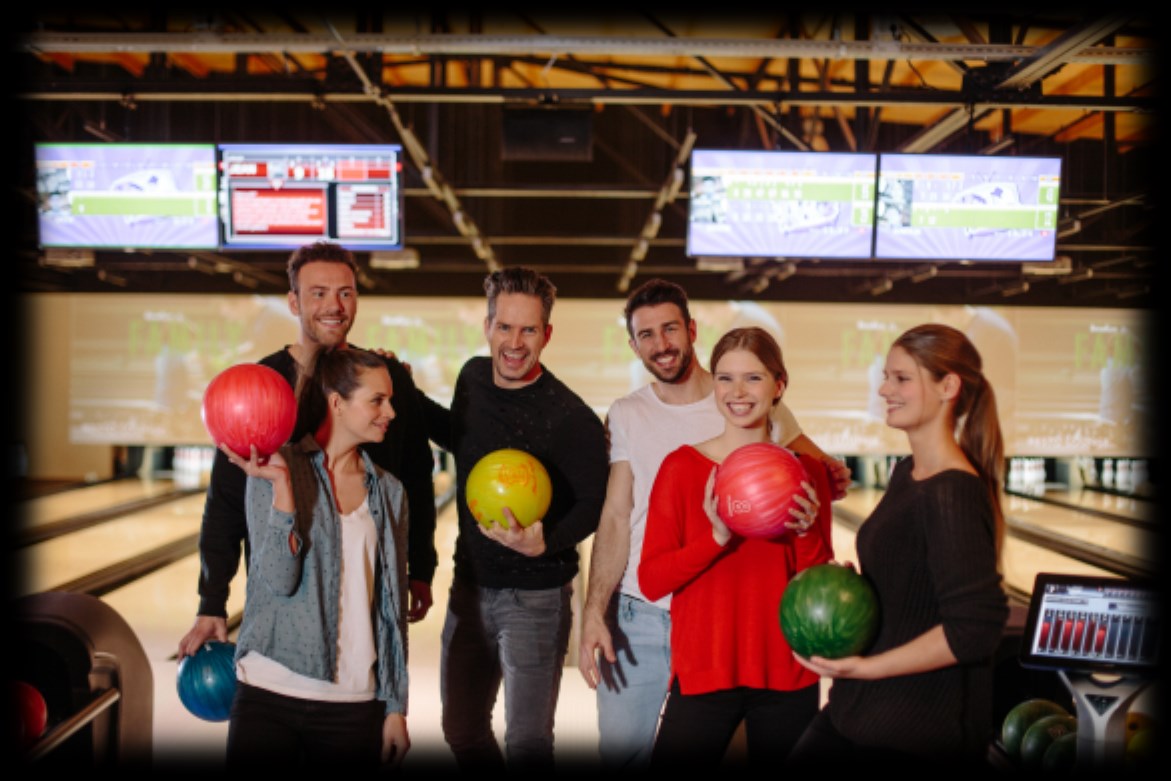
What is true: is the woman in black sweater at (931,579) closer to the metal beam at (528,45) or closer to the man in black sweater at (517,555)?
the man in black sweater at (517,555)

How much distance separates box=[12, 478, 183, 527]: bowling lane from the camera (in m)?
7.41

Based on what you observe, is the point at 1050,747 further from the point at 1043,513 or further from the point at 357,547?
the point at 1043,513

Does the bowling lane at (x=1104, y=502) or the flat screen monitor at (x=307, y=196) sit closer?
the flat screen monitor at (x=307, y=196)

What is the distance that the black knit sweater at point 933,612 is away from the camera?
56.6 inches

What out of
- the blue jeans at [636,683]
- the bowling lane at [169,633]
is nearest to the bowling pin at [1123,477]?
the bowling lane at [169,633]

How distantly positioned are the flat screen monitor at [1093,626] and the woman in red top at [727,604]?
0.58 metres

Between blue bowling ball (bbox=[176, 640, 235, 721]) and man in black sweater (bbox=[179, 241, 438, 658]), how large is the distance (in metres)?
0.02

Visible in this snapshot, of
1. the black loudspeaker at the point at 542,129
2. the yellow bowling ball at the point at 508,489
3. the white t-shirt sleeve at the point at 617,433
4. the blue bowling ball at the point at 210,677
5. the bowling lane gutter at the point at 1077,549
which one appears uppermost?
the black loudspeaker at the point at 542,129

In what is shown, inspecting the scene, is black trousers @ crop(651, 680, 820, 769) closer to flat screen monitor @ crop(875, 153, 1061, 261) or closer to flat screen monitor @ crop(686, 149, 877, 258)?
flat screen monitor @ crop(686, 149, 877, 258)

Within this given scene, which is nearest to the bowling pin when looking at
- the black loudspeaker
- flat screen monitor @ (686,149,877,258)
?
flat screen monitor @ (686,149,877,258)

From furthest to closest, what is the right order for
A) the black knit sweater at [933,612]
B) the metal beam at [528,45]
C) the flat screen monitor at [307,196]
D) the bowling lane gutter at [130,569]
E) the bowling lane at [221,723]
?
the bowling lane gutter at [130,569]
the flat screen monitor at [307,196]
the metal beam at [528,45]
the bowling lane at [221,723]
the black knit sweater at [933,612]

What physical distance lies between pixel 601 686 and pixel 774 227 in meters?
2.35

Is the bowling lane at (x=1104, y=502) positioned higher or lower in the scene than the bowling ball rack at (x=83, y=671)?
lower

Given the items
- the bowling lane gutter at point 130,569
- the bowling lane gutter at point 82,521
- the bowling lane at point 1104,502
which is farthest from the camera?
the bowling lane at point 1104,502
